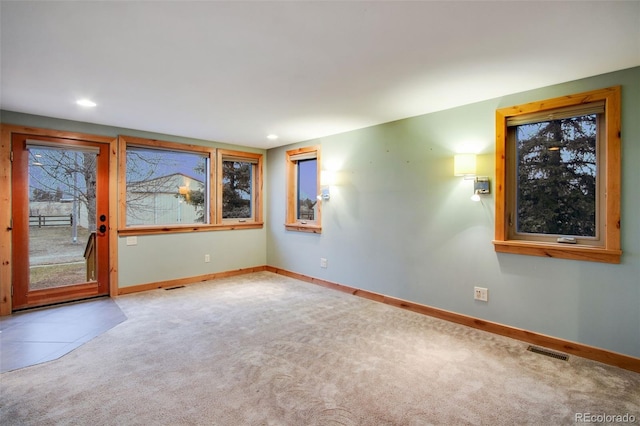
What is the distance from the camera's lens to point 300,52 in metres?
2.25

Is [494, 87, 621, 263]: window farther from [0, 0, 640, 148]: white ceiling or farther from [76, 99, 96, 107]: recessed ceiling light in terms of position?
[76, 99, 96, 107]: recessed ceiling light

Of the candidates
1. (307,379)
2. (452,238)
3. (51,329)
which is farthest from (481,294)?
(51,329)

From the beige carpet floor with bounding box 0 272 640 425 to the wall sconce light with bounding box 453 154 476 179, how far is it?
159 centimetres

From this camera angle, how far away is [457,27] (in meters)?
1.92

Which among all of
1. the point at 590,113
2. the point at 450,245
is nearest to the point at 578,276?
the point at 450,245

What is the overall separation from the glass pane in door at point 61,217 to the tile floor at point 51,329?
43 centimetres

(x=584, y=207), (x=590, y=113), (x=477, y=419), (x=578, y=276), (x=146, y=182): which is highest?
(x=590, y=113)

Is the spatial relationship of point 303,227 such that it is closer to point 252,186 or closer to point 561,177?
point 252,186

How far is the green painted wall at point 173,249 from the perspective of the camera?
13.4ft

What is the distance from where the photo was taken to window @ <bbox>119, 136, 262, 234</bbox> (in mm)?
4602

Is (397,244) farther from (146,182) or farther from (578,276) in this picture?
(146,182)

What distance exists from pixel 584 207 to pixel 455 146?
1.27 meters

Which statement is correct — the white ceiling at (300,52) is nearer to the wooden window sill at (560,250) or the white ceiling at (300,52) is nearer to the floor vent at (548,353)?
the wooden window sill at (560,250)

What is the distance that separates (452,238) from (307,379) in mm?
2144
